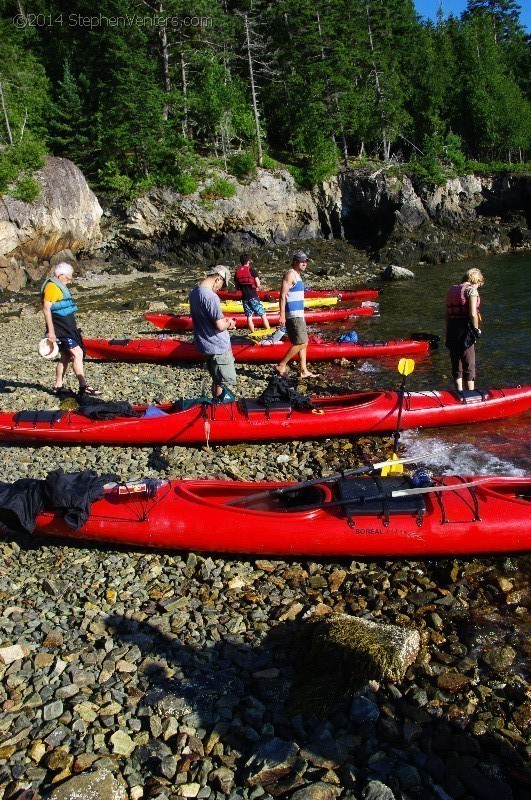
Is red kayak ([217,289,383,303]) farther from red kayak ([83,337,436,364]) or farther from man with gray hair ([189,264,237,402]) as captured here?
man with gray hair ([189,264,237,402])

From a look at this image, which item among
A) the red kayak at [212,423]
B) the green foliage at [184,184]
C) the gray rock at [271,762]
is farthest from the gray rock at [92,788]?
the green foliage at [184,184]

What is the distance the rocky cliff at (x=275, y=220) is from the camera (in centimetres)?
2470

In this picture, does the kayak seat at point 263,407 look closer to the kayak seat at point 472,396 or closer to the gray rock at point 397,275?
the kayak seat at point 472,396

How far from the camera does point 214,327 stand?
275 inches

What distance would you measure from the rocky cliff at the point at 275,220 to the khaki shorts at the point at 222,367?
59.5 ft

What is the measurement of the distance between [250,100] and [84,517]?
4139cm

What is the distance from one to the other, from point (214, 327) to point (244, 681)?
4488 mm

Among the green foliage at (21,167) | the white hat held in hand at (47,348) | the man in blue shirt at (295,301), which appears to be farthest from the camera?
the green foliage at (21,167)

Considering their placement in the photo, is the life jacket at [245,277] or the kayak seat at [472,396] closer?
the kayak seat at [472,396]

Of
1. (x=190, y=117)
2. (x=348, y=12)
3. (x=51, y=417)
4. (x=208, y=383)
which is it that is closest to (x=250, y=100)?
(x=190, y=117)

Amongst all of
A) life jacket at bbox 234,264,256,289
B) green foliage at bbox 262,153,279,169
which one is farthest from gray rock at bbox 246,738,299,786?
green foliage at bbox 262,153,279,169

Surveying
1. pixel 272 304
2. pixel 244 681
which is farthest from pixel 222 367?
pixel 272 304

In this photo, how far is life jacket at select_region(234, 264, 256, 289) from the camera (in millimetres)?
12844

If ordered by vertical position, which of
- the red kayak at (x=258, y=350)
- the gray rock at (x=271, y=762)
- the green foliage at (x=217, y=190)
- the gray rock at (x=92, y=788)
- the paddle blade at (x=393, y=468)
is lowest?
the gray rock at (x=271, y=762)
